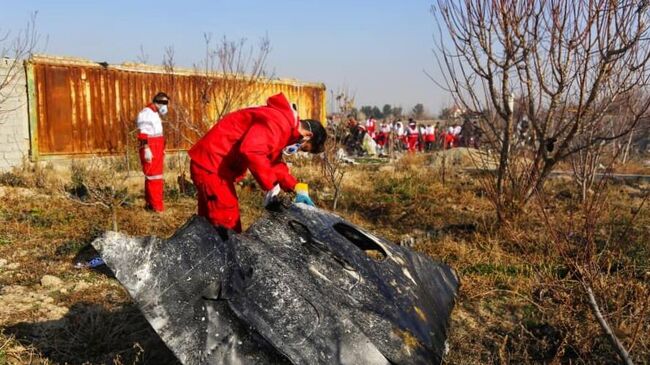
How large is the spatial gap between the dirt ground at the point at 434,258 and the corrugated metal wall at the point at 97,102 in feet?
4.55

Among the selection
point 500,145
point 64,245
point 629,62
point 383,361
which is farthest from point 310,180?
point 383,361

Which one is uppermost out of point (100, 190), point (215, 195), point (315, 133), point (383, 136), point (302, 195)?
point (315, 133)

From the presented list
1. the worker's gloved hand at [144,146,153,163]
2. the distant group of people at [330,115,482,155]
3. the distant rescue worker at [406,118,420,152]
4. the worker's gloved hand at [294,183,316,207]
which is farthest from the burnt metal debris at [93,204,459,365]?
the distant rescue worker at [406,118,420,152]

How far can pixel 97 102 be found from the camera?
37.3 feet

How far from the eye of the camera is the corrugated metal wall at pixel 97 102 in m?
10.4

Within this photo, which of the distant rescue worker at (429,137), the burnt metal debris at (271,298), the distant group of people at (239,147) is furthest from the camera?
the distant rescue worker at (429,137)

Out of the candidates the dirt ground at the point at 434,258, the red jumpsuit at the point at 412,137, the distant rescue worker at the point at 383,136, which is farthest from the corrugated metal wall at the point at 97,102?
the distant rescue worker at the point at 383,136

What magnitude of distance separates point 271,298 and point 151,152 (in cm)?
520

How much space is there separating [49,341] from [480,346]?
8.34ft

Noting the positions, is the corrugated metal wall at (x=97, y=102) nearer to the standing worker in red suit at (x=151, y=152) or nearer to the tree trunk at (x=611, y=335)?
the standing worker in red suit at (x=151, y=152)

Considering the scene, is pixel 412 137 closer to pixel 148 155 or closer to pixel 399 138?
pixel 399 138

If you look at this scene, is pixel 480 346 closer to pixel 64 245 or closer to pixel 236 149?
pixel 236 149

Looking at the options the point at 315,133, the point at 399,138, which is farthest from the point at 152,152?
the point at 399,138

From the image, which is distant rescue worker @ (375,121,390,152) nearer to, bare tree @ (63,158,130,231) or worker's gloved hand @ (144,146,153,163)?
bare tree @ (63,158,130,231)
